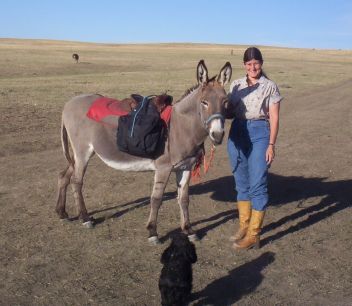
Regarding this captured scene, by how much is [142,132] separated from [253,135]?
4.84ft

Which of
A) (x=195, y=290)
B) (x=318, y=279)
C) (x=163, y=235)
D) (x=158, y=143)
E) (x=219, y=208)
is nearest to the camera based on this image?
(x=195, y=290)

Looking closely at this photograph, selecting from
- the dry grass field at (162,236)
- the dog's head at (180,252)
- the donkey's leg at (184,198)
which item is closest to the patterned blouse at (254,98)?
the donkey's leg at (184,198)

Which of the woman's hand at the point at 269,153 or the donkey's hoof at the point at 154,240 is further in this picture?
the donkey's hoof at the point at 154,240

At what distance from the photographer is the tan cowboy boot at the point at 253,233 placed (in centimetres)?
634

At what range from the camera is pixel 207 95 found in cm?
583

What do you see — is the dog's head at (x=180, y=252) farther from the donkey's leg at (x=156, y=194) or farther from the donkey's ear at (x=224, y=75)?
the donkey's ear at (x=224, y=75)

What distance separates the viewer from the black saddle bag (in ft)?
20.1

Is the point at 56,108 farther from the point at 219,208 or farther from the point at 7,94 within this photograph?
the point at 219,208

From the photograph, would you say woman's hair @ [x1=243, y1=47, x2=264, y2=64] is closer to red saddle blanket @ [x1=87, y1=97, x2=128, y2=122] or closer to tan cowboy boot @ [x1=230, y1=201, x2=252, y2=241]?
red saddle blanket @ [x1=87, y1=97, x2=128, y2=122]

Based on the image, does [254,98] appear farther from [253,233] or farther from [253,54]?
[253,233]

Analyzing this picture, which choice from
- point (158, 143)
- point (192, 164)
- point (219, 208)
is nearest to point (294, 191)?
point (219, 208)

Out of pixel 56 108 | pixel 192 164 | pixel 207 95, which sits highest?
pixel 207 95

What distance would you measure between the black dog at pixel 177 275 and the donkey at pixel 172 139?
144 cm

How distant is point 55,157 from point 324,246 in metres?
7.06
